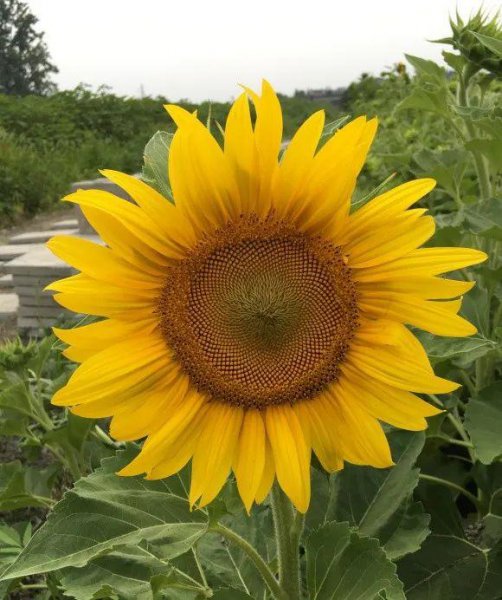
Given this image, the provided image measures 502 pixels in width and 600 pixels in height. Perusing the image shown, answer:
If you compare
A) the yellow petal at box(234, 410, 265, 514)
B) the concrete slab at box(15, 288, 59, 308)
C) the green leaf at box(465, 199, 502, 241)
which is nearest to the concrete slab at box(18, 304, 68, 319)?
the concrete slab at box(15, 288, 59, 308)

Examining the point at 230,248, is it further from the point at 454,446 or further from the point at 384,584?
the point at 454,446

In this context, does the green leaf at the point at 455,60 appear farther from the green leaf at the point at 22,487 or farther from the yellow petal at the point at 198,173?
the green leaf at the point at 22,487

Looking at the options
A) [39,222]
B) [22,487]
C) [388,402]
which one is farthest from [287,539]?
[39,222]

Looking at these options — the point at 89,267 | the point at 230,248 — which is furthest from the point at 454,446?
the point at 89,267

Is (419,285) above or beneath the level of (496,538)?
above

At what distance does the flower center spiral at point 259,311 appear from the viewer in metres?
0.95

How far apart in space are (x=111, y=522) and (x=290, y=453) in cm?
28

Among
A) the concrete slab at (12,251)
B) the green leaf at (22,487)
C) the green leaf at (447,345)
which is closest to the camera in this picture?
the green leaf at (447,345)

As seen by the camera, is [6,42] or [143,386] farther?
[6,42]

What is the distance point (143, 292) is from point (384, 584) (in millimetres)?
466

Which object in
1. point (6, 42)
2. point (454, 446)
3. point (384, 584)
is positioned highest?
point (6, 42)

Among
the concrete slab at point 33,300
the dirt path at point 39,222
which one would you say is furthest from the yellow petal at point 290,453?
the dirt path at point 39,222

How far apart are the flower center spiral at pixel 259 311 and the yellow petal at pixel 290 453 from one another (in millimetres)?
20

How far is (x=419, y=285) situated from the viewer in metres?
0.89
